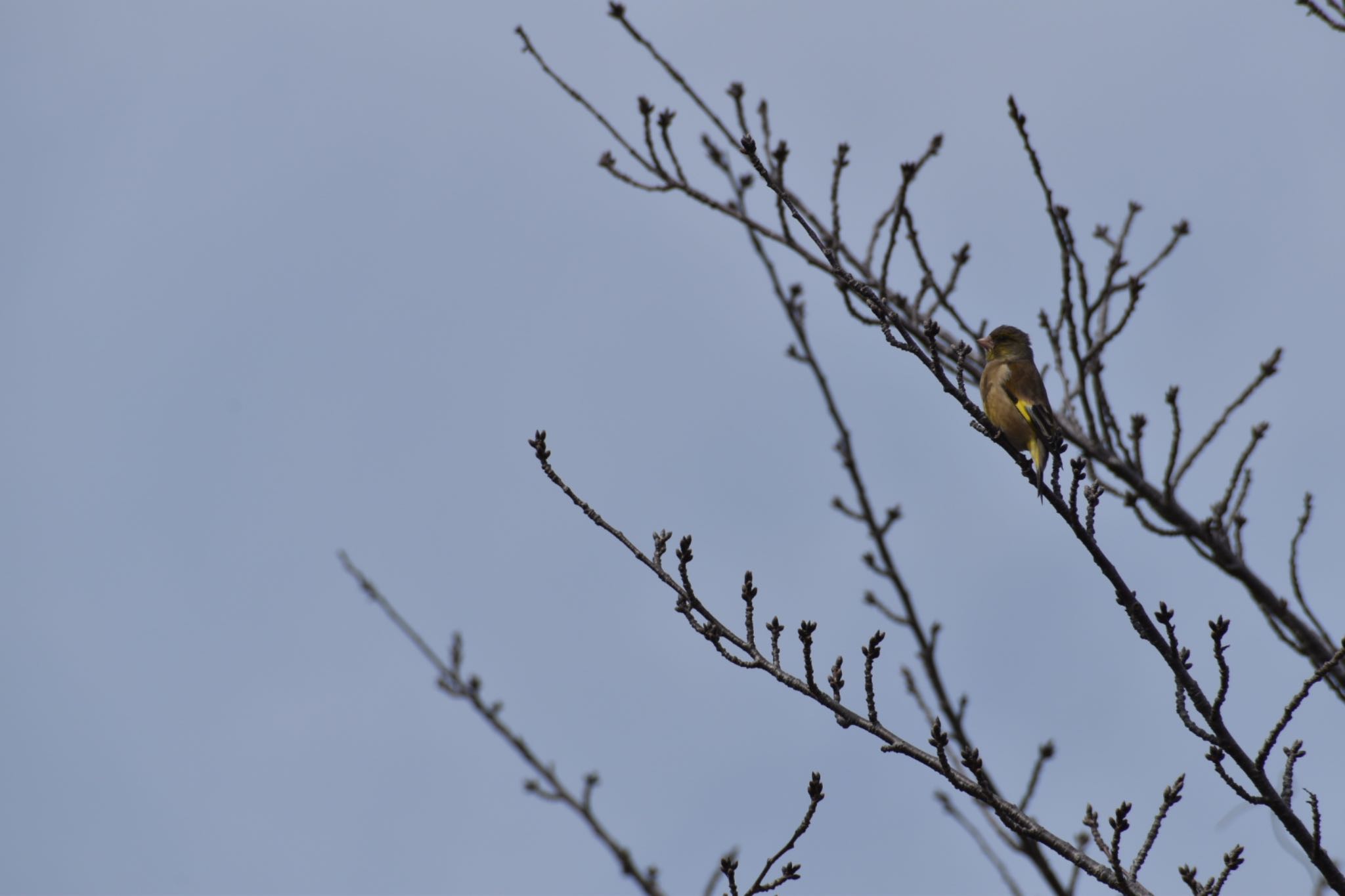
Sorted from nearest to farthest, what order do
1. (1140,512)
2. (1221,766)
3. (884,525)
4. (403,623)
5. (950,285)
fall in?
(1221,766) < (403,623) < (1140,512) < (884,525) < (950,285)

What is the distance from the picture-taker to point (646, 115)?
24.0 ft

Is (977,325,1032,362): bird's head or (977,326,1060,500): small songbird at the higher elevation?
(977,325,1032,362): bird's head

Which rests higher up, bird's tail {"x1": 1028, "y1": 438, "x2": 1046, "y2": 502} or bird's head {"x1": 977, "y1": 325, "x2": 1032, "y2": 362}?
bird's head {"x1": 977, "y1": 325, "x2": 1032, "y2": 362}

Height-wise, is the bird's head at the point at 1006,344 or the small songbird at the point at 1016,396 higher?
the bird's head at the point at 1006,344

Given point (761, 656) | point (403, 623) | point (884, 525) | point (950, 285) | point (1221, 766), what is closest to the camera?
point (1221, 766)

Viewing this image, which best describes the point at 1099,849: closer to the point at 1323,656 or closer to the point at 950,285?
the point at 1323,656

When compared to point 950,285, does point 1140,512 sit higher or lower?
lower

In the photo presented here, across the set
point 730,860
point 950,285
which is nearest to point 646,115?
point 950,285

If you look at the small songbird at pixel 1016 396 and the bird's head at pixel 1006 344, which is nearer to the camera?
the small songbird at pixel 1016 396

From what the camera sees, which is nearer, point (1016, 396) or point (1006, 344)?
point (1016, 396)

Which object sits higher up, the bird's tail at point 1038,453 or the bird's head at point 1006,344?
the bird's head at point 1006,344

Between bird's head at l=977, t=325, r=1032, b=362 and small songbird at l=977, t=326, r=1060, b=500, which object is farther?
bird's head at l=977, t=325, r=1032, b=362

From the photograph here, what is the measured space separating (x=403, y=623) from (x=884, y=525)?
8.83 feet

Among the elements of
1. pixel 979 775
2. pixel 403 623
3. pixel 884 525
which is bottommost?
pixel 979 775
